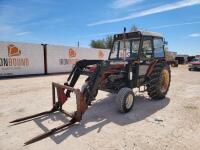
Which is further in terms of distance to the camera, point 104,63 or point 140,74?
point 140,74

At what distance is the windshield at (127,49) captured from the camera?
22.8 ft

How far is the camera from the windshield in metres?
6.95

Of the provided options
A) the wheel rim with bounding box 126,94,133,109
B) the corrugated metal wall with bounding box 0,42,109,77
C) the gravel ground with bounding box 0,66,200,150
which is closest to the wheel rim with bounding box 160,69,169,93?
the gravel ground with bounding box 0,66,200,150

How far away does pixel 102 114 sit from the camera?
5930 millimetres

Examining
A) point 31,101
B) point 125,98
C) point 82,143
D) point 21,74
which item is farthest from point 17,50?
→ point 82,143

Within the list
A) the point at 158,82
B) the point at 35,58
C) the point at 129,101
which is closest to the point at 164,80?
the point at 158,82

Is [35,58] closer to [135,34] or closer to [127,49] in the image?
[127,49]

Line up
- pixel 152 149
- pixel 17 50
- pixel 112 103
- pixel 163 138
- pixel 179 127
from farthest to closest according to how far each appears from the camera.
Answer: pixel 17 50 < pixel 112 103 < pixel 179 127 < pixel 163 138 < pixel 152 149

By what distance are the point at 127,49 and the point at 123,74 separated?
1163 millimetres

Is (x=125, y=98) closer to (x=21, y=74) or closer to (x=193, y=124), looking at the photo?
(x=193, y=124)

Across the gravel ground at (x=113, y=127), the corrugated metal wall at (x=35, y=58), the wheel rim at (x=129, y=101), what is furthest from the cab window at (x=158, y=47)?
the corrugated metal wall at (x=35, y=58)

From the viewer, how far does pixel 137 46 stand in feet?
22.5

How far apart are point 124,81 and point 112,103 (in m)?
1.03

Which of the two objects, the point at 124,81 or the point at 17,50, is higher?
the point at 17,50
